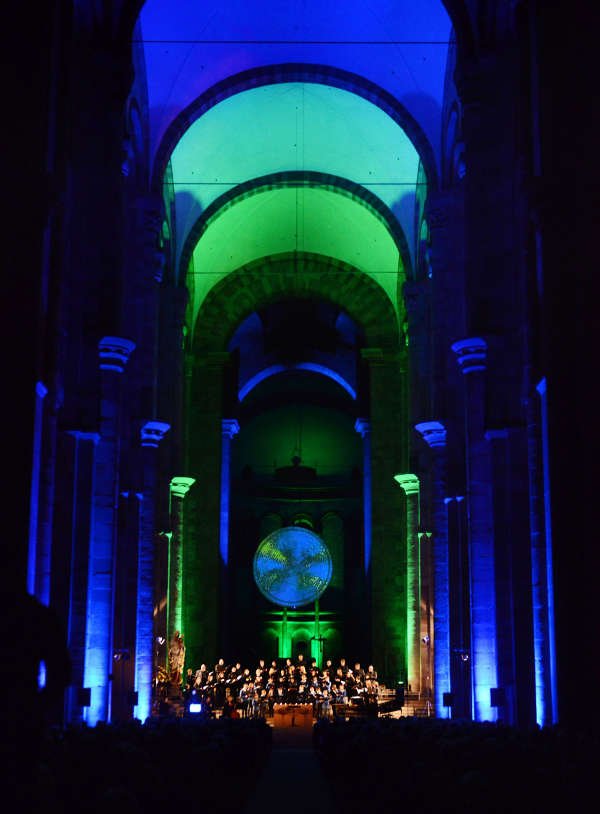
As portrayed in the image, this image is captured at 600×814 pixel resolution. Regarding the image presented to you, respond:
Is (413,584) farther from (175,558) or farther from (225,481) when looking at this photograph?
(225,481)

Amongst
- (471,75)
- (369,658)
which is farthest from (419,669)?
(471,75)

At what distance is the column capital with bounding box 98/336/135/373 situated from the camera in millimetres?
16422

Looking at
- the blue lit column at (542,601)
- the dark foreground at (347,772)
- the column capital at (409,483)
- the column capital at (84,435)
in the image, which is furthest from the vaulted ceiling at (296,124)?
the dark foreground at (347,772)

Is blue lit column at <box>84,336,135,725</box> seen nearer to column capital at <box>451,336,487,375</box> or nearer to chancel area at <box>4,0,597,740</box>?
chancel area at <box>4,0,597,740</box>

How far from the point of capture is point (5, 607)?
491 centimetres

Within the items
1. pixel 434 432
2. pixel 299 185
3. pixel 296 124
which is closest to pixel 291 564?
pixel 299 185

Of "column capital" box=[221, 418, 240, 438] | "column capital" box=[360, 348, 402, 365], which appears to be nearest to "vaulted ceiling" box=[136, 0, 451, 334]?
"column capital" box=[360, 348, 402, 365]

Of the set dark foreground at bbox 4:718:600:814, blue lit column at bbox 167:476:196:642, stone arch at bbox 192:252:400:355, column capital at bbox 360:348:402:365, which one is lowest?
dark foreground at bbox 4:718:600:814

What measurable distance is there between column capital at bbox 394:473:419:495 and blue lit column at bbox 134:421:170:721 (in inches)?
294

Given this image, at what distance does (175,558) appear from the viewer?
28.5 meters

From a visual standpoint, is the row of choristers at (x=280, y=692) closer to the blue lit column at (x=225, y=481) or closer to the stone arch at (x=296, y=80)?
the blue lit column at (x=225, y=481)

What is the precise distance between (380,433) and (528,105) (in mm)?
18401

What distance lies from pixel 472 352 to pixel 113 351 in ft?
18.5

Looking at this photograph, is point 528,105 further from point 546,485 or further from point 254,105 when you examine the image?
point 254,105
